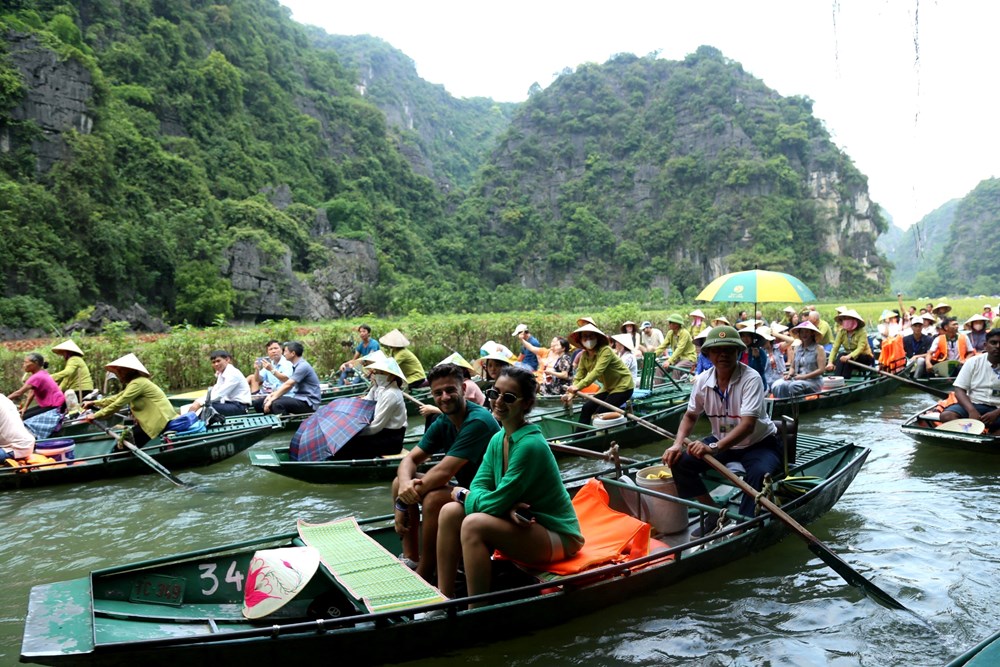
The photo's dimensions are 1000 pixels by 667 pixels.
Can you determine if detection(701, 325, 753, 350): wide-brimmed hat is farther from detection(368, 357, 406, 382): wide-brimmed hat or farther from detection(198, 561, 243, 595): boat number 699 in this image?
detection(198, 561, 243, 595): boat number 699

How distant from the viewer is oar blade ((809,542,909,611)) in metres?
4.57

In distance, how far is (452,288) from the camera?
2459 inches

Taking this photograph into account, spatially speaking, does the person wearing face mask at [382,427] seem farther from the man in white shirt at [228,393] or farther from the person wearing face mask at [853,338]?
the person wearing face mask at [853,338]

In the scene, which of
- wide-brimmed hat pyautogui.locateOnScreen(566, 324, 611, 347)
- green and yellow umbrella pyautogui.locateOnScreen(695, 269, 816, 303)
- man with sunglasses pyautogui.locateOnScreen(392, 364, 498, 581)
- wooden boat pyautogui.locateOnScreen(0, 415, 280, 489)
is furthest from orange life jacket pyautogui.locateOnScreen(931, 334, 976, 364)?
wooden boat pyautogui.locateOnScreen(0, 415, 280, 489)

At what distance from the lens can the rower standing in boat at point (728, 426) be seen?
199 inches

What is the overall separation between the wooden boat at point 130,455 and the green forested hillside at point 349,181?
24279 millimetres

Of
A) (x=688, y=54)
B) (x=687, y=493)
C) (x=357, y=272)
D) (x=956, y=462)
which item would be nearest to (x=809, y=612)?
(x=687, y=493)

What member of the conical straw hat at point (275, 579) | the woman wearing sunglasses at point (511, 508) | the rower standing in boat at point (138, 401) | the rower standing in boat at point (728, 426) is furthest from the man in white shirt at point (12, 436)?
the rower standing in boat at point (728, 426)

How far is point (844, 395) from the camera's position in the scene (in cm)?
1152

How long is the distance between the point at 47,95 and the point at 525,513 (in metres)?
40.6

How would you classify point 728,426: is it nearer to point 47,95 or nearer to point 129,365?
point 129,365

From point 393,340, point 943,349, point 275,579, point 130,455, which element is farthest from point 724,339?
point 943,349

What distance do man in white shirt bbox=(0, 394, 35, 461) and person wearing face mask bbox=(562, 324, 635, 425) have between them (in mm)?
6342

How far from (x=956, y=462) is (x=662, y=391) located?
14.0 ft
